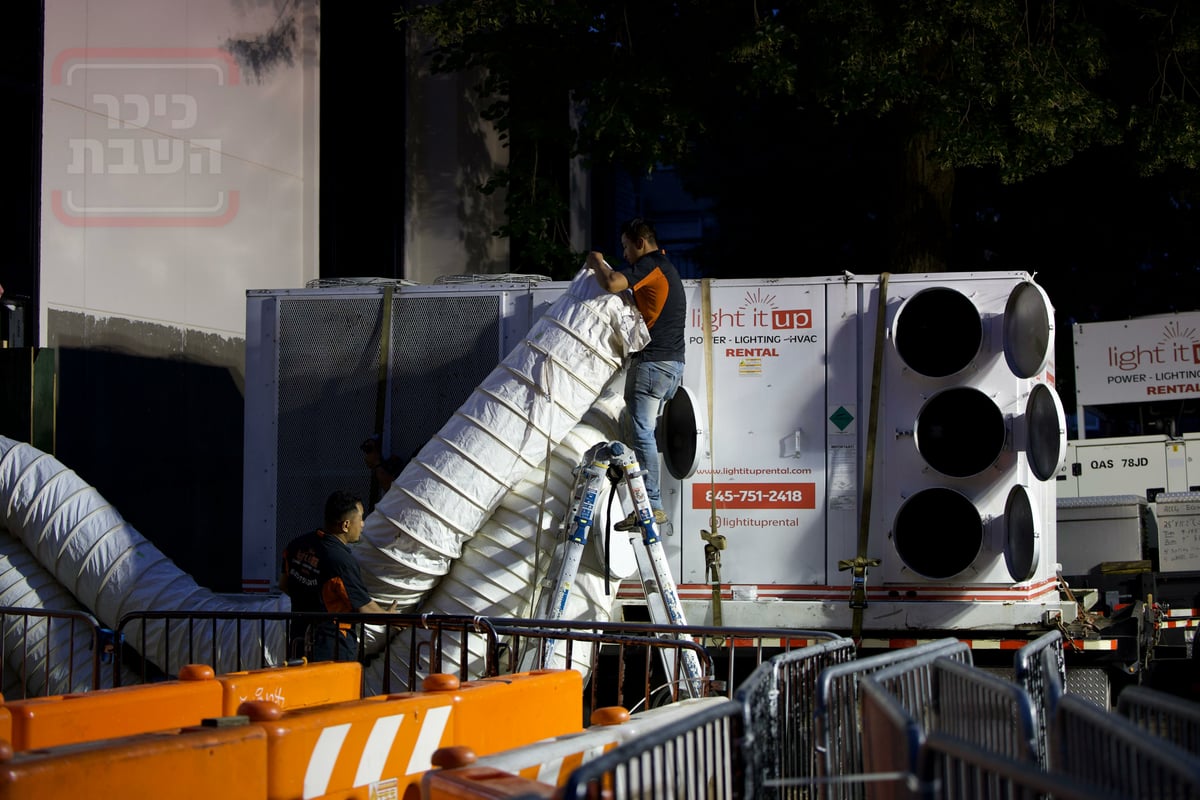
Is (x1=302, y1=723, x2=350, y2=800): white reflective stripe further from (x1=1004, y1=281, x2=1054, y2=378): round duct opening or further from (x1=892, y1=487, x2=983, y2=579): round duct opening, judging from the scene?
(x1=1004, y1=281, x2=1054, y2=378): round duct opening

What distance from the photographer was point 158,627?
8992 mm

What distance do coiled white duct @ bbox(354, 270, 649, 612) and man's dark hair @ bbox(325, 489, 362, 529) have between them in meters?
0.91

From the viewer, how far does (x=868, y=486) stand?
345 inches

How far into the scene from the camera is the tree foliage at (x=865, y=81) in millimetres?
13406

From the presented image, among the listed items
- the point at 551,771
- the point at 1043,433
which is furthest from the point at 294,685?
the point at 1043,433

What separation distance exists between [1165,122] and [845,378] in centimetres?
793

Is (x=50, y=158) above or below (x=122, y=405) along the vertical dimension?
above

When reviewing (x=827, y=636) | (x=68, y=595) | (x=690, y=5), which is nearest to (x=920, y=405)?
(x=827, y=636)

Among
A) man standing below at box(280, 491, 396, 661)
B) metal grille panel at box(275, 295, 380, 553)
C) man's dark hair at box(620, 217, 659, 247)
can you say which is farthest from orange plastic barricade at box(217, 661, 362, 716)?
metal grille panel at box(275, 295, 380, 553)

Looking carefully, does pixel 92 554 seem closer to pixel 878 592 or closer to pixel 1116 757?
pixel 878 592

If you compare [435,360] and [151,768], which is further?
[435,360]

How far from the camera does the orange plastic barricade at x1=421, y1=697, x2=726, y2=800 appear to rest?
140 inches

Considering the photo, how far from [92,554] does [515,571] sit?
308 cm

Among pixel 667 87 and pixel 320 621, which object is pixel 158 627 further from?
pixel 667 87
